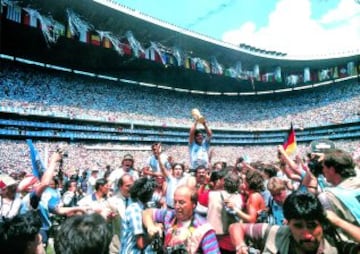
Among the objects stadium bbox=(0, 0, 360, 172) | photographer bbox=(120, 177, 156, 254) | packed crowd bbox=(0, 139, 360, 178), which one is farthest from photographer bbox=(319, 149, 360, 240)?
stadium bbox=(0, 0, 360, 172)

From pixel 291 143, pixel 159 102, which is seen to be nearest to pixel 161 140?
pixel 159 102

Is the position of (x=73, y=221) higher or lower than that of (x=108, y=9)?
lower

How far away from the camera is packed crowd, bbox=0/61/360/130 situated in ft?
77.4

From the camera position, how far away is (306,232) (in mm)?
2098

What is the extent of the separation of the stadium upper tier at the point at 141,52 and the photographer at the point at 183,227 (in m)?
20.7

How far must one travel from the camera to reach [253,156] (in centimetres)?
3612

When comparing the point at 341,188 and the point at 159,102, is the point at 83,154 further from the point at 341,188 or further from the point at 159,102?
the point at 341,188

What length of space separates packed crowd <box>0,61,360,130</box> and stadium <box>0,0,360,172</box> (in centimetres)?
10

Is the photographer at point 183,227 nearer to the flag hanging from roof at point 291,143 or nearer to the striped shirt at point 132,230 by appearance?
the striped shirt at point 132,230

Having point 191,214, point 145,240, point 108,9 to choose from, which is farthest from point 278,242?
point 108,9

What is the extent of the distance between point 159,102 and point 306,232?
30.7 meters

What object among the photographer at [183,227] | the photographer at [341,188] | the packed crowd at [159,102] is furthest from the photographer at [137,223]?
the packed crowd at [159,102]

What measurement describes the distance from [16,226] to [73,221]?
0.42m

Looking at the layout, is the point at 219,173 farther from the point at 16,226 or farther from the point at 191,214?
the point at 16,226
